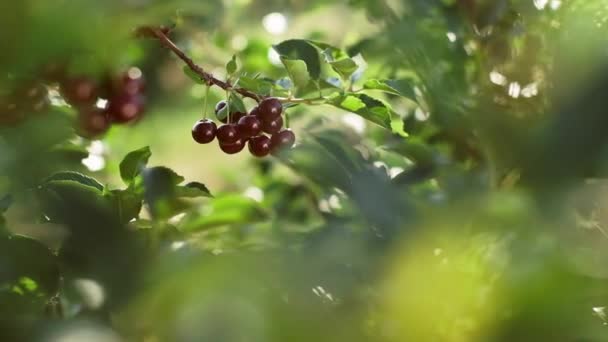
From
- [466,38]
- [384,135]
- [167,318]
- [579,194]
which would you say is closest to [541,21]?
[466,38]

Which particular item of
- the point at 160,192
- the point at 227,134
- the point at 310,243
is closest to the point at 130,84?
the point at 227,134

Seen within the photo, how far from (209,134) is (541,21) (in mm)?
467

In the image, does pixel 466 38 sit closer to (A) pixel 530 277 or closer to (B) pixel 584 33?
(B) pixel 584 33

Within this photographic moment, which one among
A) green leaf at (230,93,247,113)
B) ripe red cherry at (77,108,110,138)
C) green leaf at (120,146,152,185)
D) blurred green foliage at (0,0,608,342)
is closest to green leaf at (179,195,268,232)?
blurred green foliage at (0,0,608,342)

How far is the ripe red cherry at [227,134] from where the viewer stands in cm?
105

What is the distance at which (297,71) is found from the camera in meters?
0.94

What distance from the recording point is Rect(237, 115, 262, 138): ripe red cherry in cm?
104

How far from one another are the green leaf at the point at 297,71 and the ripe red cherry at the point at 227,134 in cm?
13

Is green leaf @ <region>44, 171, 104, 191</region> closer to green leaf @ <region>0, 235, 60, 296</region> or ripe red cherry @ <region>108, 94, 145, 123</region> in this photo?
green leaf @ <region>0, 235, 60, 296</region>

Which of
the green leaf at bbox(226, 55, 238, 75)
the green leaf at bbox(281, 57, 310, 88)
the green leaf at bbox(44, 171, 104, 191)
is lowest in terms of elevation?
the green leaf at bbox(44, 171, 104, 191)

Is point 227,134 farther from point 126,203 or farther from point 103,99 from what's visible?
point 126,203

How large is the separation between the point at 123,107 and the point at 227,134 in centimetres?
14

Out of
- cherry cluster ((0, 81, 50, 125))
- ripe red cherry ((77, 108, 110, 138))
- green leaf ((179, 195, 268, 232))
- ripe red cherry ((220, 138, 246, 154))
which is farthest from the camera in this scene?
ripe red cherry ((220, 138, 246, 154))

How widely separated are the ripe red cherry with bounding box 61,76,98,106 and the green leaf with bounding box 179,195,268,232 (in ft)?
0.66
